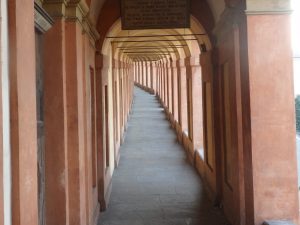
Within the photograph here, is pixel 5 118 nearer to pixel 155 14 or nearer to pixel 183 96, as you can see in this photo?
pixel 155 14

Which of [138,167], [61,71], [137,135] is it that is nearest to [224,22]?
[61,71]

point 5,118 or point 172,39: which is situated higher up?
point 172,39

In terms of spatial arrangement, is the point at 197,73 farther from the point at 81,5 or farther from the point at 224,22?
the point at 81,5

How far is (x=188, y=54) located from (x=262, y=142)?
30.1 feet

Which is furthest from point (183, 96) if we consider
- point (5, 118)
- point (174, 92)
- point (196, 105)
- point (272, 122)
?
point (5, 118)

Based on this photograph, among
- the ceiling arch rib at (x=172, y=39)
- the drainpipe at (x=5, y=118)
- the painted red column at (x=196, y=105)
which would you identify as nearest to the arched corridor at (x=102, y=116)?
the drainpipe at (x=5, y=118)

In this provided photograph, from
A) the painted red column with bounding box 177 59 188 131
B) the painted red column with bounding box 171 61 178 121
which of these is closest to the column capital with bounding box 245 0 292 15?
the painted red column with bounding box 177 59 188 131

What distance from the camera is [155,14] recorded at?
310 inches

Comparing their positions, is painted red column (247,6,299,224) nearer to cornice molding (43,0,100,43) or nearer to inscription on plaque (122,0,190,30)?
cornice molding (43,0,100,43)

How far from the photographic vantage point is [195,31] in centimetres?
1023

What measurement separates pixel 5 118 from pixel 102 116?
642cm

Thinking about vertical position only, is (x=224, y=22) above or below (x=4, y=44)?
above

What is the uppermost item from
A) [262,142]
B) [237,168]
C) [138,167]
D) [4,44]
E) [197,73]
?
[197,73]

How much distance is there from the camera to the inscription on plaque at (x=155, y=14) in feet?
25.5
